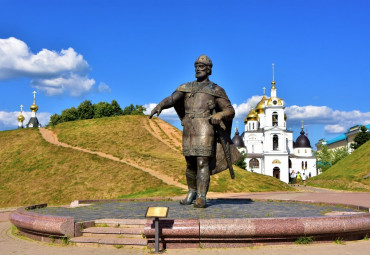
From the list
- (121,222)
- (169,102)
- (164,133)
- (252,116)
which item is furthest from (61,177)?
(252,116)

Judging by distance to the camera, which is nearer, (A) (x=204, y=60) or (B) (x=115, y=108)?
(A) (x=204, y=60)

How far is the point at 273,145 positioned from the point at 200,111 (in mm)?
69943

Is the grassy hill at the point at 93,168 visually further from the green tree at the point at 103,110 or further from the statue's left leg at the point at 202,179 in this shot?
the green tree at the point at 103,110

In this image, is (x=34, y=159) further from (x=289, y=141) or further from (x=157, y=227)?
(x=289, y=141)

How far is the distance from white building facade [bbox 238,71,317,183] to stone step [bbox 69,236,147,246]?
68.8m

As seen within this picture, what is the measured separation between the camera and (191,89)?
8.52 metres

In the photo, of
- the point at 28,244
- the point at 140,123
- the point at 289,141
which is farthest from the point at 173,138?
the point at 289,141

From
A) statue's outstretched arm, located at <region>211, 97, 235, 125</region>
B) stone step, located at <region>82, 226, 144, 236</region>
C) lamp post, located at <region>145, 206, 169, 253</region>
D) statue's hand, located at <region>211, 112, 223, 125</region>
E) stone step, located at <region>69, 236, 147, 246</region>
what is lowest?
stone step, located at <region>69, 236, 147, 246</region>

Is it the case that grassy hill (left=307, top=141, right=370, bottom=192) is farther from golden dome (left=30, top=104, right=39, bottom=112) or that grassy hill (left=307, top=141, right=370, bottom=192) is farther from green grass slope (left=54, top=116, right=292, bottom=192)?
golden dome (left=30, top=104, right=39, bottom=112)

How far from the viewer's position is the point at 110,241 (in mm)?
5867

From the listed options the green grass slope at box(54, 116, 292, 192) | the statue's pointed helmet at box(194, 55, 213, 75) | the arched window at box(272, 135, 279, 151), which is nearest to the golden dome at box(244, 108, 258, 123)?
the arched window at box(272, 135, 279, 151)

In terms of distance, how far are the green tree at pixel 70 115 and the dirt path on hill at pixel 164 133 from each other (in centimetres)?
3301

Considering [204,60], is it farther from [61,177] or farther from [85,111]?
[85,111]

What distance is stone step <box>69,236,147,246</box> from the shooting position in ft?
19.0
